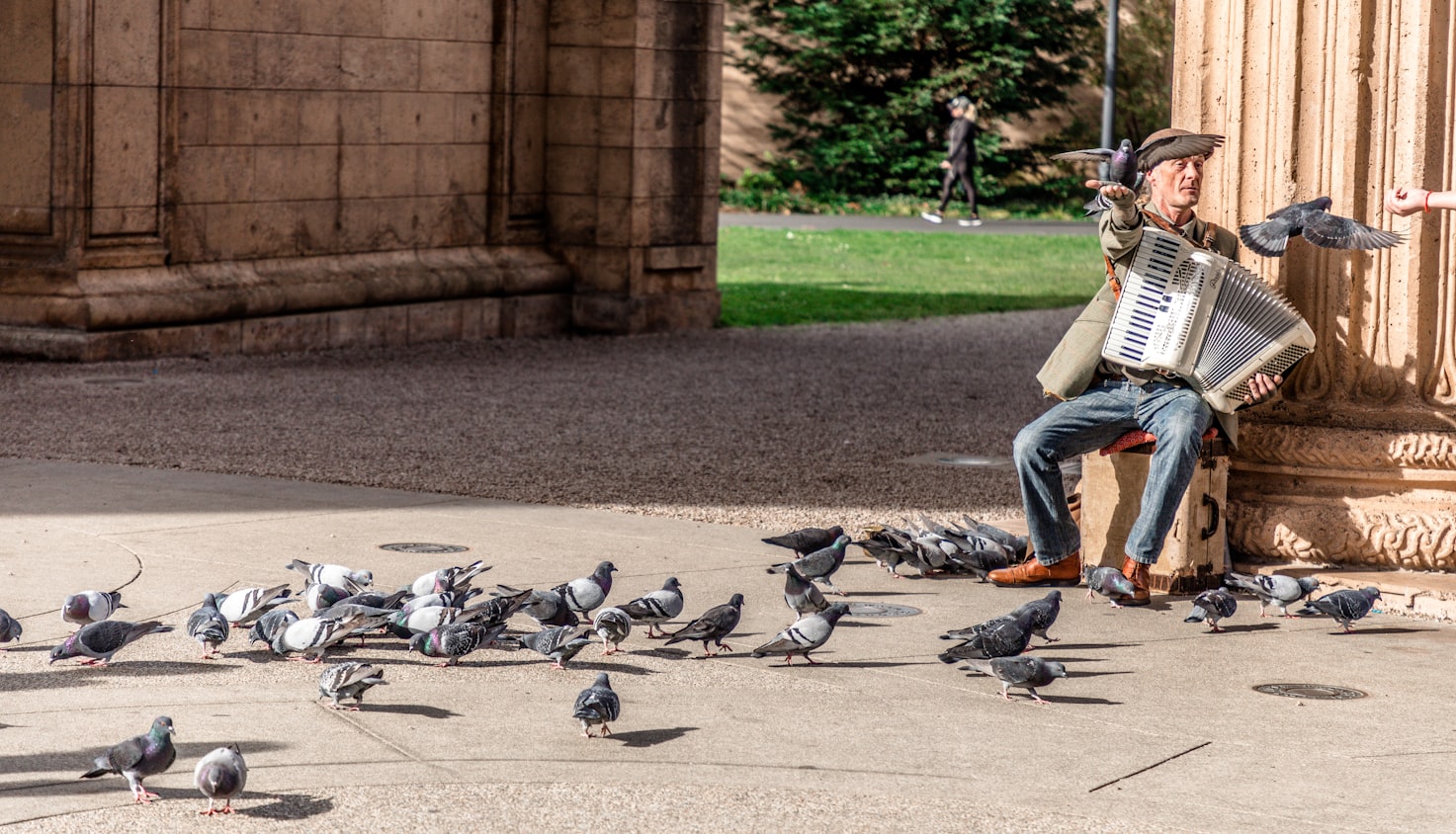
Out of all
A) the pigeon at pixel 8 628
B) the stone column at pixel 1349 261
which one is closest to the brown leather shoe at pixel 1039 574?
the stone column at pixel 1349 261

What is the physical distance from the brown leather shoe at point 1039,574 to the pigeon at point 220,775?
3880 mm

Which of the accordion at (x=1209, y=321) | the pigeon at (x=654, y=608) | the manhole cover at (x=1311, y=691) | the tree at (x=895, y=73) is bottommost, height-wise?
the manhole cover at (x=1311, y=691)

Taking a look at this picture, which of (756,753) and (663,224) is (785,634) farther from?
(663,224)

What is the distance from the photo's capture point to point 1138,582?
7.61m

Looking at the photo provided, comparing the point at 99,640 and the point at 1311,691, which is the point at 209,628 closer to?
the point at 99,640

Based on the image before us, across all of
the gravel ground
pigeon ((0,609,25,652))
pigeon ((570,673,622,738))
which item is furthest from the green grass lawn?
pigeon ((570,673,622,738))

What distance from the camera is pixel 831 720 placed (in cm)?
577

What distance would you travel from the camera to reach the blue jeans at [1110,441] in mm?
7504

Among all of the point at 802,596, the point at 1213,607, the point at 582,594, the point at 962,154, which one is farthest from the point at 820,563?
the point at 962,154

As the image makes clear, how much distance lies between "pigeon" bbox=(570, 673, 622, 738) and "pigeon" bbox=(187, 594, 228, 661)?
4.39ft

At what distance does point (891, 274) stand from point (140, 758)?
2037cm

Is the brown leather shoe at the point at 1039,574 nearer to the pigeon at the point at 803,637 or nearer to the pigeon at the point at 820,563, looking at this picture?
the pigeon at the point at 820,563

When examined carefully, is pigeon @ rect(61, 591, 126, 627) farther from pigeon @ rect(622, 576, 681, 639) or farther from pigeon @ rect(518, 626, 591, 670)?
pigeon @ rect(622, 576, 681, 639)

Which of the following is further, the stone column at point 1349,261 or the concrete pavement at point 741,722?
the stone column at point 1349,261
